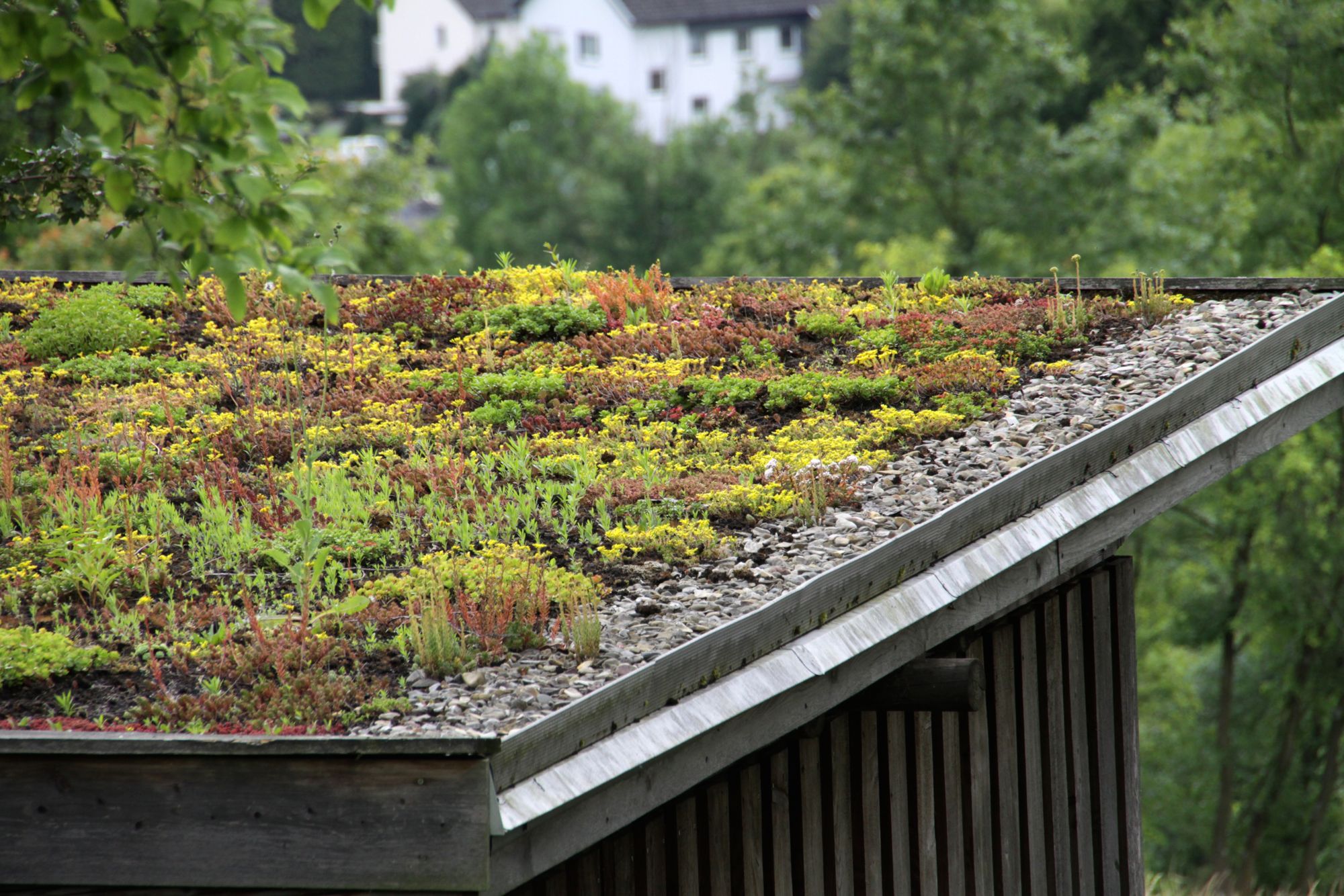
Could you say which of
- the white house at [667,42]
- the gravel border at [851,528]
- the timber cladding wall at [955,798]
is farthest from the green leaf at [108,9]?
the white house at [667,42]

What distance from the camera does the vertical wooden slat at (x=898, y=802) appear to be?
5023 mm

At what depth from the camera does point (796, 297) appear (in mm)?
8109

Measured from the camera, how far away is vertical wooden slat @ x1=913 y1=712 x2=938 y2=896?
16.9 feet

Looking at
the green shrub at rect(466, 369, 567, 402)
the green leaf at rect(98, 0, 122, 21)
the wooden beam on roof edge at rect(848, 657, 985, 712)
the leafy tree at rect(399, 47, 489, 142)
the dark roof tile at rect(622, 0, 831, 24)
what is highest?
the dark roof tile at rect(622, 0, 831, 24)

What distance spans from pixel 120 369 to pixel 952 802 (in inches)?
191

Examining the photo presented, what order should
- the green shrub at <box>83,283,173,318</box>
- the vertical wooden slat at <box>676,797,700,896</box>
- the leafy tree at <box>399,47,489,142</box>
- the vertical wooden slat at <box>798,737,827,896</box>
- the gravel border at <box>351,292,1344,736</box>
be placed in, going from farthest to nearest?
the leafy tree at <box>399,47,489,142</box>, the green shrub at <box>83,283,173,318</box>, the vertical wooden slat at <box>798,737,827,896</box>, the vertical wooden slat at <box>676,797,700,896</box>, the gravel border at <box>351,292,1344,736</box>

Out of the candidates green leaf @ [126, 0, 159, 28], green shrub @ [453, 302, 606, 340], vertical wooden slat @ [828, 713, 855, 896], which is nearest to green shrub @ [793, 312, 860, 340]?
green shrub @ [453, 302, 606, 340]

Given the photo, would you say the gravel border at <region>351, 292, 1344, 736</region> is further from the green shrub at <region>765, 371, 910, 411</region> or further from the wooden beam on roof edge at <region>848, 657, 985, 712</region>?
the green shrub at <region>765, 371, 910, 411</region>

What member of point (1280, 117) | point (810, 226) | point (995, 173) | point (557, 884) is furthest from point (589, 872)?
point (810, 226)

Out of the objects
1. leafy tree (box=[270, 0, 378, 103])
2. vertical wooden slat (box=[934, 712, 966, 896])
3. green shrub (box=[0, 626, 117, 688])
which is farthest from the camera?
leafy tree (box=[270, 0, 378, 103])

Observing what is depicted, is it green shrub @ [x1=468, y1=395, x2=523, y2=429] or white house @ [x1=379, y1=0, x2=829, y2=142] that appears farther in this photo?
white house @ [x1=379, y1=0, x2=829, y2=142]

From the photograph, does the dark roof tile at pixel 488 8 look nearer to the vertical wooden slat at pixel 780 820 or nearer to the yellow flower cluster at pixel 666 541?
the yellow flower cluster at pixel 666 541

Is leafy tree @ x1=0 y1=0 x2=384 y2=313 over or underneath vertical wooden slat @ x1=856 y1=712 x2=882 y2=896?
over

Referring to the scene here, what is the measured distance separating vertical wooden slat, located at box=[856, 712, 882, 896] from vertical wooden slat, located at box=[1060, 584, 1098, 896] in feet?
5.23
